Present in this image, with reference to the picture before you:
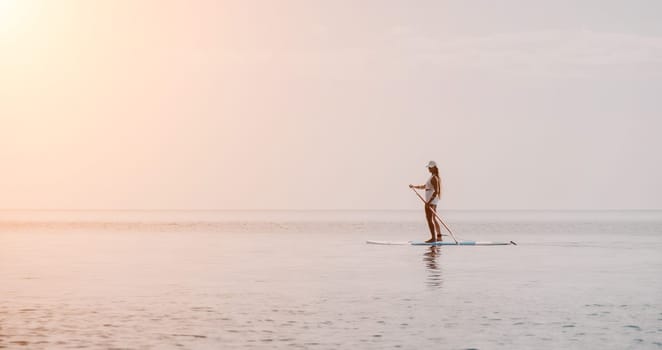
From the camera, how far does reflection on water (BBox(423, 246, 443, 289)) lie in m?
21.4

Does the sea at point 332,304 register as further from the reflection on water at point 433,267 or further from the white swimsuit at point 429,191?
the white swimsuit at point 429,191

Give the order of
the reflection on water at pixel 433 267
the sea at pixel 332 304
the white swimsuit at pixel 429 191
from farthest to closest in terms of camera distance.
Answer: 1. the white swimsuit at pixel 429 191
2. the reflection on water at pixel 433 267
3. the sea at pixel 332 304

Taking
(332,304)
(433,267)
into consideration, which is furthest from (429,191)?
(332,304)

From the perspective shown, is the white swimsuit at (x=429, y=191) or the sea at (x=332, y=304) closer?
the sea at (x=332, y=304)

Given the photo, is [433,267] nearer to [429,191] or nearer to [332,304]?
[429,191]

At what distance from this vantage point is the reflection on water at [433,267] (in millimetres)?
21422

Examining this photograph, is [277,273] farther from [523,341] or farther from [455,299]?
[523,341]

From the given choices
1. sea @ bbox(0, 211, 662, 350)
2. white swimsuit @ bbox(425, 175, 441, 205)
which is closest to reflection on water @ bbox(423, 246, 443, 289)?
sea @ bbox(0, 211, 662, 350)

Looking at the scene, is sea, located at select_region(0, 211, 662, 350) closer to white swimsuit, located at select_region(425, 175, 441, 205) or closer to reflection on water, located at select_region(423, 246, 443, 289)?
reflection on water, located at select_region(423, 246, 443, 289)

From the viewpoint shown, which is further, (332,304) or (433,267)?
(433,267)

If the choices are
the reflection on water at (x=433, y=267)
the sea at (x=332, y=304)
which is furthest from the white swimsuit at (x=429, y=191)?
the sea at (x=332, y=304)

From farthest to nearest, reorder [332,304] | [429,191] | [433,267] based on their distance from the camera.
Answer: [429,191], [433,267], [332,304]

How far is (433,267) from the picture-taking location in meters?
26.4

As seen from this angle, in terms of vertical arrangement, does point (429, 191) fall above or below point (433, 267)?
above
